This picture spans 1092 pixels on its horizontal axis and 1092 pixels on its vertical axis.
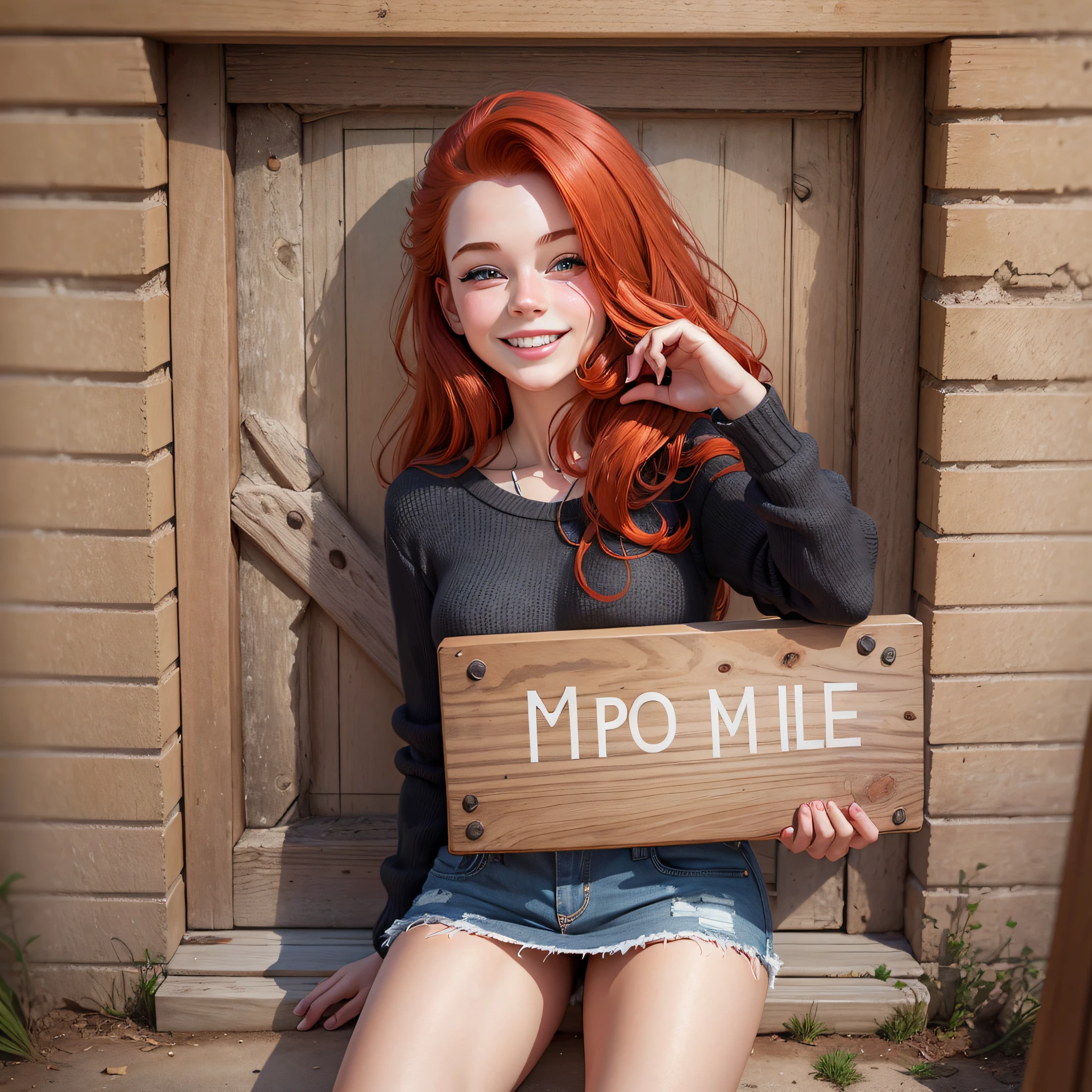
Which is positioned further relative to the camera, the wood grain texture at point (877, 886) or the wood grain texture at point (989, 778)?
the wood grain texture at point (877, 886)

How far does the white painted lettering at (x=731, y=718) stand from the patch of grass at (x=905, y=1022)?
88 centimetres

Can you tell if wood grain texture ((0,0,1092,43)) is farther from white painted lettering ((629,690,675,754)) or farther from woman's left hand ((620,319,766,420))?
white painted lettering ((629,690,675,754))

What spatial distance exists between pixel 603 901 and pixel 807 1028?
0.73 m

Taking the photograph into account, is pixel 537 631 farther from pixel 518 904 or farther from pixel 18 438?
pixel 18 438

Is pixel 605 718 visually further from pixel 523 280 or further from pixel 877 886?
pixel 877 886

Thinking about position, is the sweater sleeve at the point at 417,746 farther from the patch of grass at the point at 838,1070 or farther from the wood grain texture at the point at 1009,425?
the wood grain texture at the point at 1009,425

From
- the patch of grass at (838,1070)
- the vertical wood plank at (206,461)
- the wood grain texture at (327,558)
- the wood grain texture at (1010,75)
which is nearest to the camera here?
the wood grain texture at (1010,75)

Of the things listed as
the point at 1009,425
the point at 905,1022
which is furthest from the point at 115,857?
the point at 1009,425

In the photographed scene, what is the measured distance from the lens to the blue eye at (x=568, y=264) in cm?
175

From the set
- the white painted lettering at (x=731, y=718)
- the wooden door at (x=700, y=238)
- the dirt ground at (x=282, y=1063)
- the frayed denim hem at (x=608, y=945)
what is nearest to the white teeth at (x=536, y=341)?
the wooden door at (x=700, y=238)

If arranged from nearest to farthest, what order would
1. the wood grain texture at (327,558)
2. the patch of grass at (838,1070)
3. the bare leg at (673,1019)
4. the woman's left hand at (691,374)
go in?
the bare leg at (673,1019)
the woman's left hand at (691,374)
the patch of grass at (838,1070)
the wood grain texture at (327,558)

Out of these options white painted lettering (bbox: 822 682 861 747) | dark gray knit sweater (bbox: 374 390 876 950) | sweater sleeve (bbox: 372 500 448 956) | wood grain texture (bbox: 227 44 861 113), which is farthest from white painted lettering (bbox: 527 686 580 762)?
wood grain texture (bbox: 227 44 861 113)

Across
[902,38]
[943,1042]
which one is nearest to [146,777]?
[943,1042]

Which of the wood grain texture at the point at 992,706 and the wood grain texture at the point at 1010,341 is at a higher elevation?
the wood grain texture at the point at 1010,341
